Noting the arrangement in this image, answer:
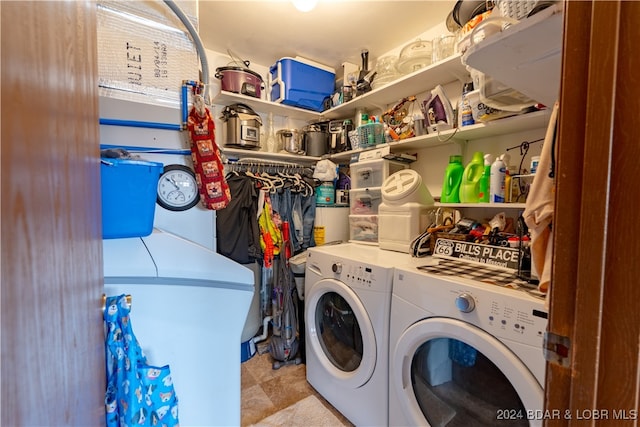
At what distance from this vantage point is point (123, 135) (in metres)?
1.26

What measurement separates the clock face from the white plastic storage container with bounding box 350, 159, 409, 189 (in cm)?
120

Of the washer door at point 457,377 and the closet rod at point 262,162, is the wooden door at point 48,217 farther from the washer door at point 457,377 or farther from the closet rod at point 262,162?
the closet rod at point 262,162

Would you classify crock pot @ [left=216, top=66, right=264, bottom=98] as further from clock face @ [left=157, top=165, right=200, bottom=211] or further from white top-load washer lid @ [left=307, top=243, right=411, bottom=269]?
white top-load washer lid @ [left=307, top=243, right=411, bottom=269]

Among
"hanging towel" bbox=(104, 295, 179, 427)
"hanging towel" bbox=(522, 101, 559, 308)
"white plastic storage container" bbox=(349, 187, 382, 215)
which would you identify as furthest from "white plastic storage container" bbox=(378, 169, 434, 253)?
"hanging towel" bbox=(104, 295, 179, 427)

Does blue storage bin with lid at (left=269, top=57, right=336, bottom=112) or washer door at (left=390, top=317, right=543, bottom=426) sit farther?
blue storage bin with lid at (left=269, top=57, right=336, bottom=112)

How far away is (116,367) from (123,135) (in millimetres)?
1045

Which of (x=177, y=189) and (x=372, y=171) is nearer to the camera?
(x=177, y=189)

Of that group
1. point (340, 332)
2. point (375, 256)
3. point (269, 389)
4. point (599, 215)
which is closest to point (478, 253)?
point (375, 256)

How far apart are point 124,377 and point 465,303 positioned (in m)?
1.02

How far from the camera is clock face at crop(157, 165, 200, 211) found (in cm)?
134

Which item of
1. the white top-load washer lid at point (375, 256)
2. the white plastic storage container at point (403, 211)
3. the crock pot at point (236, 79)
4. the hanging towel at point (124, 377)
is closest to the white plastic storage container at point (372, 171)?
the white plastic storage container at point (403, 211)

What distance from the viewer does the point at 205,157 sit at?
52.1 inches

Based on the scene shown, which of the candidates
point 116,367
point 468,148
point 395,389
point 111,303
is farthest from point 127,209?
point 468,148

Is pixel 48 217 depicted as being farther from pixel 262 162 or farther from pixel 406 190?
pixel 262 162
